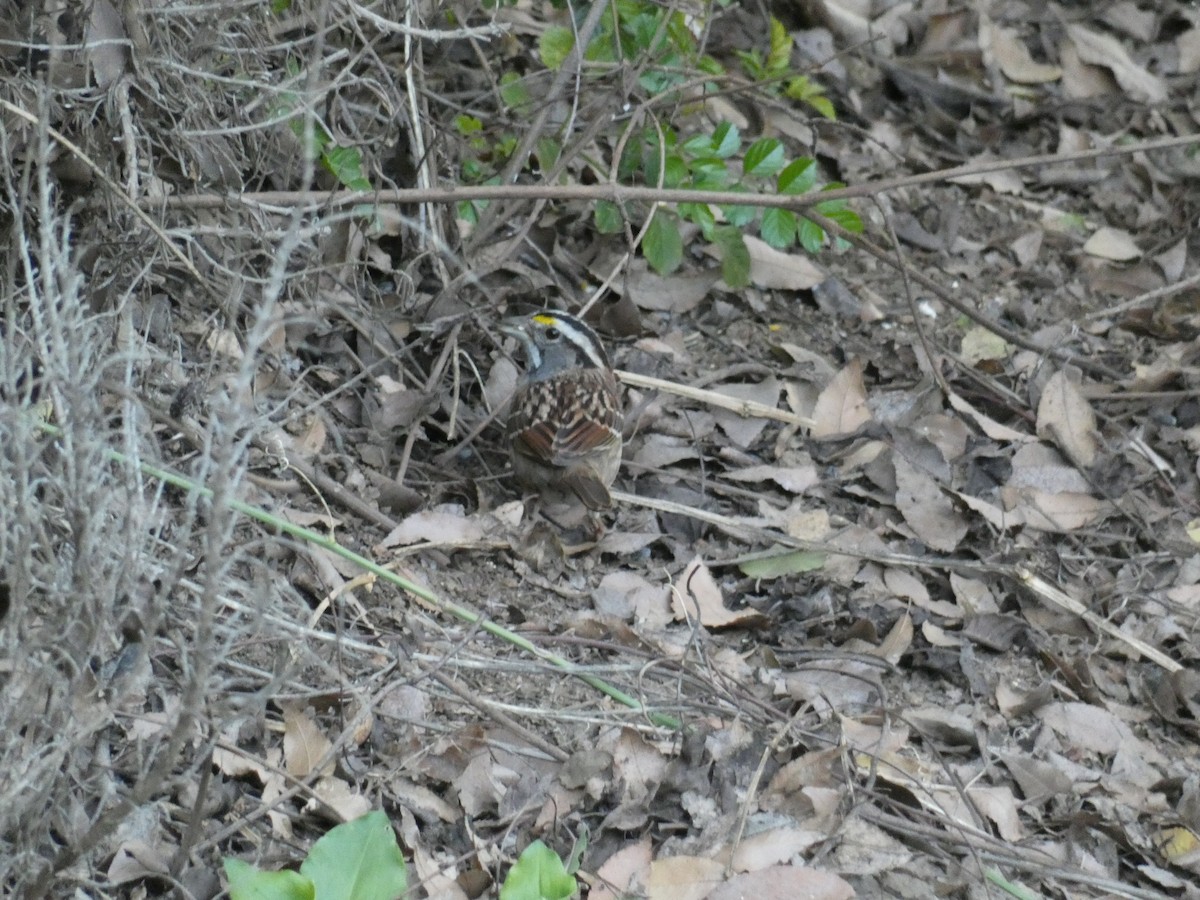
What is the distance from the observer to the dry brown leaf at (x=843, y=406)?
6617 mm

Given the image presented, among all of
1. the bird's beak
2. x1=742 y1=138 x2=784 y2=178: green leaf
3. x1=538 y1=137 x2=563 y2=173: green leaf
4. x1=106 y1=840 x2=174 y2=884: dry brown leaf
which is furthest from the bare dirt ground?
x1=742 y1=138 x2=784 y2=178: green leaf

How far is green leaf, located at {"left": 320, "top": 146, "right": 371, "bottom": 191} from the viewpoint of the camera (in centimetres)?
562

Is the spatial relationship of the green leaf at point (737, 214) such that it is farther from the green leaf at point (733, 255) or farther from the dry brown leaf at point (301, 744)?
the dry brown leaf at point (301, 744)

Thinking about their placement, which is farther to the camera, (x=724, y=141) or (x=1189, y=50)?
(x=1189, y=50)

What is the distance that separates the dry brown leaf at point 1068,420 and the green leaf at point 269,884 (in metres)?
4.28

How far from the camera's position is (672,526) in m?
6.04

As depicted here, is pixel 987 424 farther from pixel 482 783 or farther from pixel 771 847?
pixel 482 783

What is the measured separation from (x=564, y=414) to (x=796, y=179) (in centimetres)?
144

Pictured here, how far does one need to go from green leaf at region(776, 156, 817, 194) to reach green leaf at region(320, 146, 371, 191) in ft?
5.87

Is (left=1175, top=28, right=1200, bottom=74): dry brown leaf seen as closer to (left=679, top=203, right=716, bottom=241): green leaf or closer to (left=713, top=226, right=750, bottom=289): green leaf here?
(left=713, top=226, right=750, bottom=289): green leaf

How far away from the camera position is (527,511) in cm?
604

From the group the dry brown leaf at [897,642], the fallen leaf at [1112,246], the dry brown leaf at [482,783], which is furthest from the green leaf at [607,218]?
the fallen leaf at [1112,246]

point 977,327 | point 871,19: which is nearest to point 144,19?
point 977,327

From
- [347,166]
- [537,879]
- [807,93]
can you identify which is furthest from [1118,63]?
[537,879]
